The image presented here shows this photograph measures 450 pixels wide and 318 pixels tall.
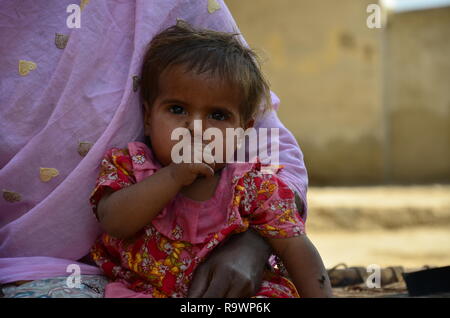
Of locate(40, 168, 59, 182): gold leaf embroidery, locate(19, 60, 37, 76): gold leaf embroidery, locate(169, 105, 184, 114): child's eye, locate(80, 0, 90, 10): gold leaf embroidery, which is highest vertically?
locate(80, 0, 90, 10): gold leaf embroidery

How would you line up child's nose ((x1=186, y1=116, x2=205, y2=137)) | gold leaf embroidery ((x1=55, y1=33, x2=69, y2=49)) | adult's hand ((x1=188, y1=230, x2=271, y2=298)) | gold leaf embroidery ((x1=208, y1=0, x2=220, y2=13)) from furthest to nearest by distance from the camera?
gold leaf embroidery ((x1=208, y1=0, x2=220, y2=13))
gold leaf embroidery ((x1=55, y1=33, x2=69, y2=49))
child's nose ((x1=186, y1=116, x2=205, y2=137))
adult's hand ((x1=188, y1=230, x2=271, y2=298))

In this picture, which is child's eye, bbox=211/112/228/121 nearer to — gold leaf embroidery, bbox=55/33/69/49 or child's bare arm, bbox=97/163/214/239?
child's bare arm, bbox=97/163/214/239

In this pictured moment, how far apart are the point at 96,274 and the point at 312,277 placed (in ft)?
2.36

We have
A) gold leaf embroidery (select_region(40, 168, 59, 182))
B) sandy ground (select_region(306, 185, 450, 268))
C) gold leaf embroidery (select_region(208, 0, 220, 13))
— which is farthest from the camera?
sandy ground (select_region(306, 185, 450, 268))

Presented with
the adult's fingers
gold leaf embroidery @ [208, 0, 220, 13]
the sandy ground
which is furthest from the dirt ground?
the adult's fingers

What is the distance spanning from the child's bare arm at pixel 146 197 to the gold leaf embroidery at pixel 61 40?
0.65m

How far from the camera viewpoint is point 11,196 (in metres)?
2.02

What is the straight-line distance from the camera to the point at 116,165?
1.92 m

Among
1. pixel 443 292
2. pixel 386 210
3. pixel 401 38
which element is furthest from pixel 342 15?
pixel 443 292

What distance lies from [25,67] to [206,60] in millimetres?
658

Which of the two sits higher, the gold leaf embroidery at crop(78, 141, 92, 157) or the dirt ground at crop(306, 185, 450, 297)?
the gold leaf embroidery at crop(78, 141, 92, 157)

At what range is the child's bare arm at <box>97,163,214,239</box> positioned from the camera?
A: 1.76 metres

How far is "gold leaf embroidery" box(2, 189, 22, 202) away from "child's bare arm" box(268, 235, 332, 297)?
2.82 feet

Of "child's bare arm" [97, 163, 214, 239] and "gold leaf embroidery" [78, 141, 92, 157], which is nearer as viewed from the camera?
"child's bare arm" [97, 163, 214, 239]
